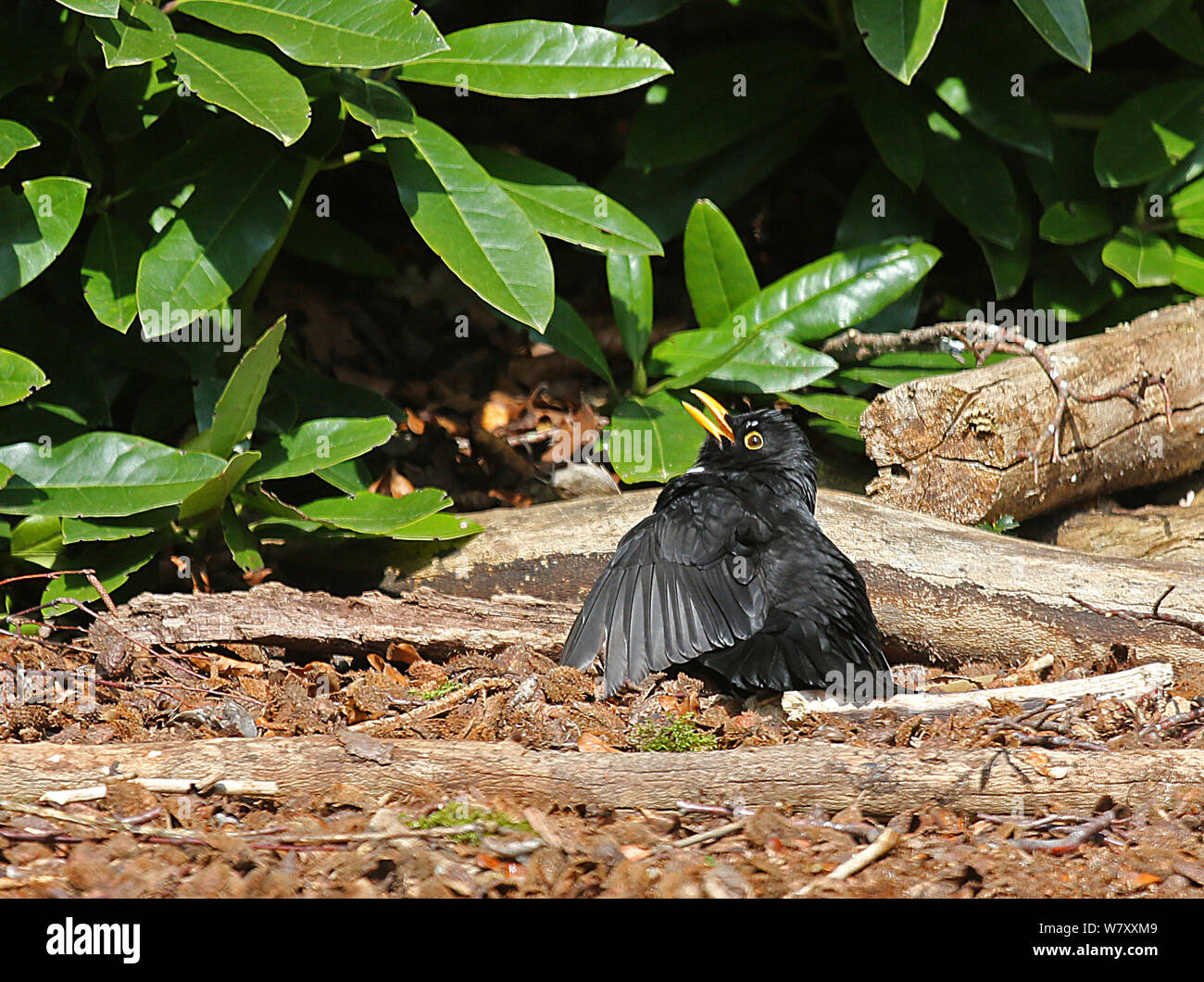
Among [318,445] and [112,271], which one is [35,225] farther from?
[318,445]

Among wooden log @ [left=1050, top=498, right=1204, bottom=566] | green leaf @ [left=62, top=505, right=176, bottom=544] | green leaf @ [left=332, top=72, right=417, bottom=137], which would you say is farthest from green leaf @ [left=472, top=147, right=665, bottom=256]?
wooden log @ [left=1050, top=498, right=1204, bottom=566]

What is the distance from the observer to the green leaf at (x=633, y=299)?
13.3 ft

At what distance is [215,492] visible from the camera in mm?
3131

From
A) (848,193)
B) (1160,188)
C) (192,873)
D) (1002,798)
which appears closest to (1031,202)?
(1160,188)

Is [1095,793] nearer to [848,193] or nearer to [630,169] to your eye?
[630,169]

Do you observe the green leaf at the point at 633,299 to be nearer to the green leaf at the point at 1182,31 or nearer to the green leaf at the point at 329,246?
the green leaf at the point at 329,246

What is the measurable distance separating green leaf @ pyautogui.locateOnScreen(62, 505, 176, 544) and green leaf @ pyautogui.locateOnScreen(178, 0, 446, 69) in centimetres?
130

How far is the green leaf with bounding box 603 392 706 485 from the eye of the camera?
3611 millimetres

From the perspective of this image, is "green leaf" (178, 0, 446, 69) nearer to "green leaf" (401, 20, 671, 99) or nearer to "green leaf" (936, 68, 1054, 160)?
"green leaf" (401, 20, 671, 99)

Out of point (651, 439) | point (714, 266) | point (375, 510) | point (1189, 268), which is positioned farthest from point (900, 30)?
point (375, 510)

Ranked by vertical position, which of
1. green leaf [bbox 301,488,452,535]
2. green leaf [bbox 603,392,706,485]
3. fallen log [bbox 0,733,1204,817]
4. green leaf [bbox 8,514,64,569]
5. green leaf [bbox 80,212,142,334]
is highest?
green leaf [bbox 80,212,142,334]

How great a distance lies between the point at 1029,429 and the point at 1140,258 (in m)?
1.08

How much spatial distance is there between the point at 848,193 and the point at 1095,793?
3.64m

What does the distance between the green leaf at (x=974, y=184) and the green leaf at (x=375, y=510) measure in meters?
2.33
